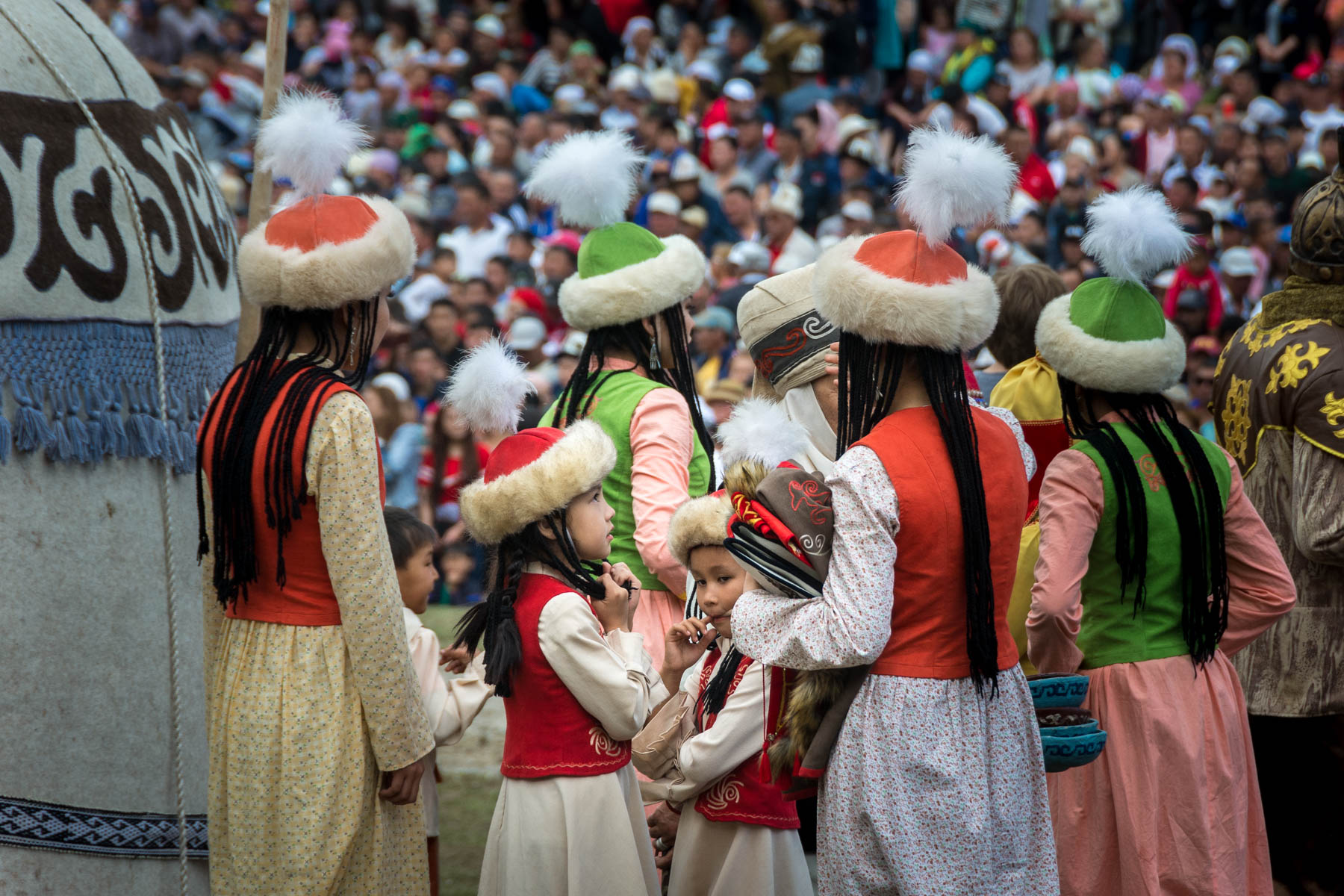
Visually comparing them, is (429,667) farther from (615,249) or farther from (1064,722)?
(1064,722)

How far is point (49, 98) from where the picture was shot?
11.1 ft

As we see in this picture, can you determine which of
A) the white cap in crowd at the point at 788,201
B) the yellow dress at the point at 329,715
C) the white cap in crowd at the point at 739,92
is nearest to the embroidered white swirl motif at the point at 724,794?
the yellow dress at the point at 329,715

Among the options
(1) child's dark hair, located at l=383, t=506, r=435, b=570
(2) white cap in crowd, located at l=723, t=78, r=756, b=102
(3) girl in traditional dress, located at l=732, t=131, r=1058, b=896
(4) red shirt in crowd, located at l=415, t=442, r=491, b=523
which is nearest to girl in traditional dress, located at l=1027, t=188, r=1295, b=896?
(3) girl in traditional dress, located at l=732, t=131, r=1058, b=896

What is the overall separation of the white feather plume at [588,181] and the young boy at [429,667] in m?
1.08

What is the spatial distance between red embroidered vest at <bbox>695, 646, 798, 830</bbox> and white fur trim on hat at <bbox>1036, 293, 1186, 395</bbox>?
3.69ft

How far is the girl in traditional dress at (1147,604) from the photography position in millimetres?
3129

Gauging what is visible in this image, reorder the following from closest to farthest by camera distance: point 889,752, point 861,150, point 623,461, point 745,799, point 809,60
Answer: point 889,752
point 745,799
point 623,461
point 861,150
point 809,60

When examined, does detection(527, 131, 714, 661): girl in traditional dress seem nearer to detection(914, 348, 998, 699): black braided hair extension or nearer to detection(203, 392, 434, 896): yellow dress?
detection(203, 392, 434, 896): yellow dress

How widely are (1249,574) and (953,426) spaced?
122 cm

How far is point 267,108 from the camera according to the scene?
365 centimetres

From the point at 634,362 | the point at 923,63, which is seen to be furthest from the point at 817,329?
the point at 923,63

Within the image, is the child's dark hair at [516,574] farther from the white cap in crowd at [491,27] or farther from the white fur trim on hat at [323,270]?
the white cap in crowd at [491,27]

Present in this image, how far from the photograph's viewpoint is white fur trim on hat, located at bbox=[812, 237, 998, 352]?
8.47ft

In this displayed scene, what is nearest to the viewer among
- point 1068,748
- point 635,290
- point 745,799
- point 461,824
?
point 1068,748
